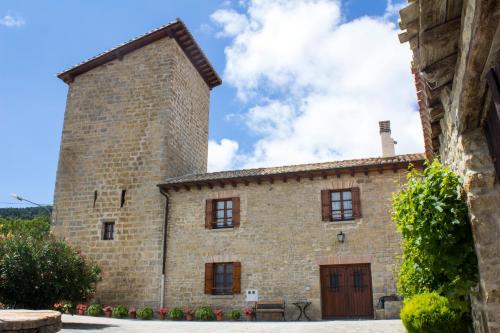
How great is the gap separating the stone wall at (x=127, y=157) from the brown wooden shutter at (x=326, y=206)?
5.34 meters

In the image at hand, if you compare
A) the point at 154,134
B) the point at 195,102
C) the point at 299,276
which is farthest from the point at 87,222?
the point at 299,276

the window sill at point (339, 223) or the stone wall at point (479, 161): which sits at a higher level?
the window sill at point (339, 223)

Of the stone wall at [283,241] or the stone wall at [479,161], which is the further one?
the stone wall at [283,241]

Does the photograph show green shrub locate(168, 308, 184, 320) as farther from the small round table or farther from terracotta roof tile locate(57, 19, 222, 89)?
terracotta roof tile locate(57, 19, 222, 89)

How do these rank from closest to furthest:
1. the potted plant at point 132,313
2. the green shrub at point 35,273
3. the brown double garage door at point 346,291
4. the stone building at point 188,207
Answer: the green shrub at point 35,273
the brown double garage door at point 346,291
the stone building at point 188,207
the potted plant at point 132,313

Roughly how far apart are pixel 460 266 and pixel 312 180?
31.3ft

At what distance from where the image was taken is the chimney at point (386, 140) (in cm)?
1524

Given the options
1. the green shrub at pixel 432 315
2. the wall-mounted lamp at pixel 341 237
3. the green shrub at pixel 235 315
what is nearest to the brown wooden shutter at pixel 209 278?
the green shrub at pixel 235 315

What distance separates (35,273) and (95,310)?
3.67m

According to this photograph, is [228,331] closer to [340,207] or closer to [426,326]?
[426,326]

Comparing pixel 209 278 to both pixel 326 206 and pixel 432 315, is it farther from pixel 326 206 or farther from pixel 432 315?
pixel 432 315

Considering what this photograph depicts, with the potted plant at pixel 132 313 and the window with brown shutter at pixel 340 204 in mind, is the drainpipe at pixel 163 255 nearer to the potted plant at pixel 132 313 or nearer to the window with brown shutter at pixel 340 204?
the potted plant at pixel 132 313

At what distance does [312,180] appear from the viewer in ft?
44.7

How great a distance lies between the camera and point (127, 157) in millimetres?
16359
